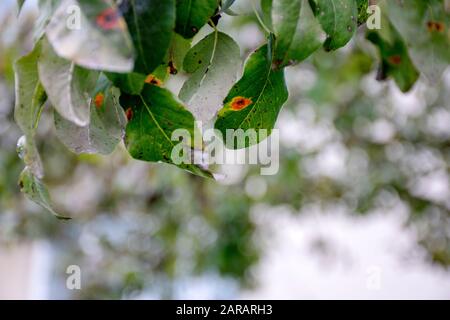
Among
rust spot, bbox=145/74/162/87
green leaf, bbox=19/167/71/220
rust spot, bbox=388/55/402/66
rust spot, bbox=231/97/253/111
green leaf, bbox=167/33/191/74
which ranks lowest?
green leaf, bbox=19/167/71/220

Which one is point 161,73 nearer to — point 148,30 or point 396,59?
point 148,30

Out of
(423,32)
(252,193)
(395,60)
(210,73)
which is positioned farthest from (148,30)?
(252,193)

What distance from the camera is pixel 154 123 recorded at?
430mm

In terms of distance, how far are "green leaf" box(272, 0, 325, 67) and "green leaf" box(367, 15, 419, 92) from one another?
30 centimetres

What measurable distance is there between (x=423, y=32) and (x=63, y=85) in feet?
1.04

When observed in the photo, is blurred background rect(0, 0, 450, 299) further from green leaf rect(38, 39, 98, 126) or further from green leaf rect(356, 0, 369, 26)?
green leaf rect(38, 39, 98, 126)

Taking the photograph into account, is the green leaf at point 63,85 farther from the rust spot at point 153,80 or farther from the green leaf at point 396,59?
the green leaf at point 396,59

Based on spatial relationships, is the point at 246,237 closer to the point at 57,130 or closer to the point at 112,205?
the point at 112,205

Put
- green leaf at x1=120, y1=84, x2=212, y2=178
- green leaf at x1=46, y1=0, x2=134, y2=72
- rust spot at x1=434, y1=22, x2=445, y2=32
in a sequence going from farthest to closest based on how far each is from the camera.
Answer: rust spot at x1=434, y1=22, x2=445, y2=32
green leaf at x1=120, y1=84, x2=212, y2=178
green leaf at x1=46, y1=0, x2=134, y2=72

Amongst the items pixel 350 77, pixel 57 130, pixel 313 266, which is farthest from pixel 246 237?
pixel 57 130

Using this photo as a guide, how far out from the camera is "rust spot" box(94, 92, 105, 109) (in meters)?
0.42

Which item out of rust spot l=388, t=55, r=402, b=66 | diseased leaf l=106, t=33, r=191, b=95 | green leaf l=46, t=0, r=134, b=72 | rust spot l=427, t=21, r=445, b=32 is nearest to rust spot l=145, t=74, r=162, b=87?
diseased leaf l=106, t=33, r=191, b=95

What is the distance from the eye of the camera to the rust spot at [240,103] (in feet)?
1.55
